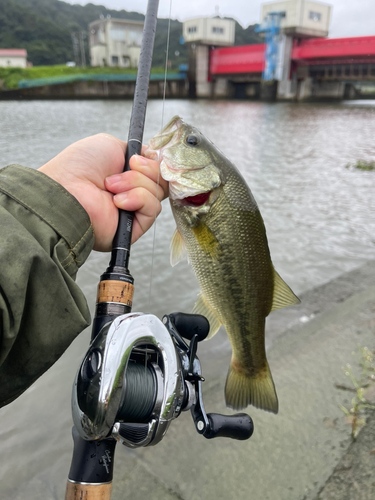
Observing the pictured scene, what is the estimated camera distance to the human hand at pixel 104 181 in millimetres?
1875

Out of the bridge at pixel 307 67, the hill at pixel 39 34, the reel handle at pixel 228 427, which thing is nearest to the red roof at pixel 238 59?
the bridge at pixel 307 67

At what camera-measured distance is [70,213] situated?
151cm

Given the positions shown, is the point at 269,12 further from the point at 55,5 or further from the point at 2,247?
the point at 55,5

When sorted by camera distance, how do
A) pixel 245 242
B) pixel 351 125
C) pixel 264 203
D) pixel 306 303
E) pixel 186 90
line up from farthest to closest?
pixel 186 90 < pixel 351 125 < pixel 264 203 < pixel 306 303 < pixel 245 242

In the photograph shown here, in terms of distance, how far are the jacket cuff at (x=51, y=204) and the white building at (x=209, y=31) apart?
5198cm

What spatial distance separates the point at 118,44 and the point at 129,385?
63220 mm

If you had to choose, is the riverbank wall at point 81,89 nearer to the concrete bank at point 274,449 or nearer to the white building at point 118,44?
the white building at point 118,44

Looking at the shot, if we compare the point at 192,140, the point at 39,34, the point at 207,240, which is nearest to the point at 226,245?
the point at 207,240

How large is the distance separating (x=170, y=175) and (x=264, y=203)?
6.17 metres

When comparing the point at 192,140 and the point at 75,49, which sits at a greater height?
the point at 75,49

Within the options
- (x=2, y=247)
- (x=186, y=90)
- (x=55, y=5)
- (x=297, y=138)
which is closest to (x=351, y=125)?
(x=297, y=138)

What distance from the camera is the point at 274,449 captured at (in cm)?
232

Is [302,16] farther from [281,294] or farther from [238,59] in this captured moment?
[281,294]

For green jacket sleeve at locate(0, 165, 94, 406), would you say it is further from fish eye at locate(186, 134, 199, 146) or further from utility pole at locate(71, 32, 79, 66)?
utility pole at locate(71, 32, 79, 66)
